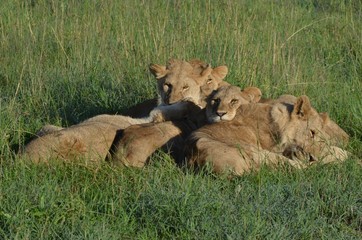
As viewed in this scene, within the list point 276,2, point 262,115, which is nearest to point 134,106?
point 262,115

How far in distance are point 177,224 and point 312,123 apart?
2057mm

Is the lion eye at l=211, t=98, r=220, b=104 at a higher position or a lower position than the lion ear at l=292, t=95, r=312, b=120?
higher

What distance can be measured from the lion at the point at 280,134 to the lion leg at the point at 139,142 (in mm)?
260

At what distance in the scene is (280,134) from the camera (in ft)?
21.2

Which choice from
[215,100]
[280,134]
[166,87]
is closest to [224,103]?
[215,100]

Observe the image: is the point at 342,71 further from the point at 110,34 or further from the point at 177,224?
the point at 177,224

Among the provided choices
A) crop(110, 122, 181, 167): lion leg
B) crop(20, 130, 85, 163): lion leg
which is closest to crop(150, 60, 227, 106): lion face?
crop(110, 122, 181, 167): lion leg

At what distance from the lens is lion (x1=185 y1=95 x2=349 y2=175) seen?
6074 millimetres

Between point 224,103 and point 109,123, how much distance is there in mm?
909

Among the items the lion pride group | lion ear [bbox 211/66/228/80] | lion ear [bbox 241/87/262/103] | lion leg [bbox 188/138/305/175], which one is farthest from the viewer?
lion ear [bbox 211/66/228/80]

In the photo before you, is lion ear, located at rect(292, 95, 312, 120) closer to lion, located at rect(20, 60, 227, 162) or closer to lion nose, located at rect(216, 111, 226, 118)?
lion nose, located at rect(216, 111, 226, 118)

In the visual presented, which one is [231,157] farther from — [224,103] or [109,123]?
[109,123]

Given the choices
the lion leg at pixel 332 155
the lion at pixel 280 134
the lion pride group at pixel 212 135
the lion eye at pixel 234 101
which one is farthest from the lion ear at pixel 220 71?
the lion leg at pixel 332 155

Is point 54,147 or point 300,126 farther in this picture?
point 300,126
